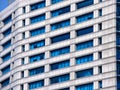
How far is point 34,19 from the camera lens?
14975cm

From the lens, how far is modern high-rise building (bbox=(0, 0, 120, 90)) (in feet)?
439

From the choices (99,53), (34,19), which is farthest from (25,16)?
(99,53)

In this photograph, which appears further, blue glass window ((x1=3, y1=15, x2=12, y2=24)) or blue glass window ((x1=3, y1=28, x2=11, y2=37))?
blue glass window ((x1=3, y1=15, x2=12, y2=24))

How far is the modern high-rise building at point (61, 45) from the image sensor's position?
439 feet

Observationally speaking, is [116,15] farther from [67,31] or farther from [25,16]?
[25,16]

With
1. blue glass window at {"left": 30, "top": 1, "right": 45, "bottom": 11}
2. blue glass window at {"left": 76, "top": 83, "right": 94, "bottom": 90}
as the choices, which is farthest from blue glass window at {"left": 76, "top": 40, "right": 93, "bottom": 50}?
blue glass window at {"left": 30, "top": 1, "right": 45, "bottom": 11}

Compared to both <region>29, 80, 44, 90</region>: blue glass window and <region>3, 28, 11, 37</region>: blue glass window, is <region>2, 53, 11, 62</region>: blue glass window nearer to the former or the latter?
<region>3, 28, 11, 37</region>: blue glass window

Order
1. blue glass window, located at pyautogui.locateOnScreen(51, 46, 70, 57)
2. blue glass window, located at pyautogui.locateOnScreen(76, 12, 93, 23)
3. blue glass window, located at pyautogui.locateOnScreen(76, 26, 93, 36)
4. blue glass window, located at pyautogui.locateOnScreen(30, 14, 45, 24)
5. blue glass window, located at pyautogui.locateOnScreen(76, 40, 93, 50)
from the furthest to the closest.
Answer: blue glass window, located at pyautogui.locateOnScreen(30, 14, 45, 24) → blue glass window, located at pyautogui.locateOnScreen(51, 46, 70, 57) → blue glass window, located at pyautogui.locateOnScreen(76, 12, 93, 23) → blue glass window, located at pyautogui.locateOnScreen(76, 26, 93, 36) → blue glass window, located at pyautogui.locateOnScreen(76, 40, 93, 50)

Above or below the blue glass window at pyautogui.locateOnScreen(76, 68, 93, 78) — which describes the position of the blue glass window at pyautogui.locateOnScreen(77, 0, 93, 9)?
above

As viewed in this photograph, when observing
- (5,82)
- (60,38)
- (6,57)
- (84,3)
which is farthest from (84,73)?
(6,57)

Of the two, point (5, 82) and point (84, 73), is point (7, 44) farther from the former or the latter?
point (84, 73)

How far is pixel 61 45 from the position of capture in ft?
466

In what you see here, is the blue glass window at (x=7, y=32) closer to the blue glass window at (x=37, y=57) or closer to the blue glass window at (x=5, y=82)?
the blue glass window at (x=5, y=82)

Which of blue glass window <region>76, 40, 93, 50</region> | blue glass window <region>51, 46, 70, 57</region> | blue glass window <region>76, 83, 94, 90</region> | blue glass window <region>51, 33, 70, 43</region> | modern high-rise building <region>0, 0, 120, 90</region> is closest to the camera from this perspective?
modern high-rise building <region>0, 0, 120, 90</region>
